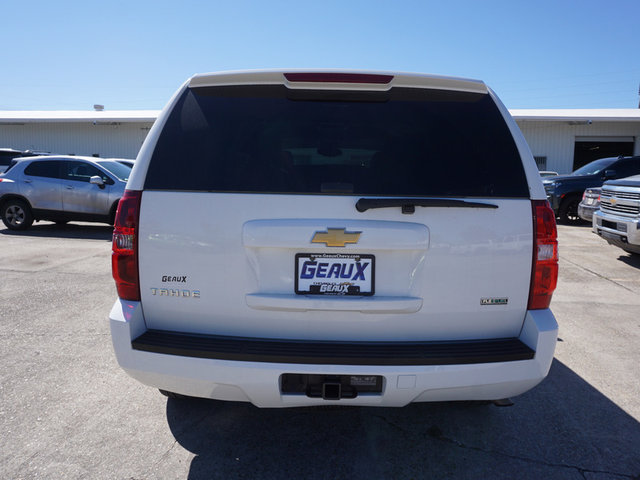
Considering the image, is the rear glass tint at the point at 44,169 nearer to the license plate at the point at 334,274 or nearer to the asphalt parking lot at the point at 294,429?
the asphalt parking lot at the point at 294,429

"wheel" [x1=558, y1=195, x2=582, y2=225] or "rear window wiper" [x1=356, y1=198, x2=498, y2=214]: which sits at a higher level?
"rear window wiper" [x1=356, y1=198, x2=498, y2=214]

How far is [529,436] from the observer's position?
264 cm

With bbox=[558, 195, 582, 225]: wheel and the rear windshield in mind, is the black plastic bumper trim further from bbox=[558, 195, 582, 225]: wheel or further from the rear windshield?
bbox=[558, 195, 582, 225]: wheel

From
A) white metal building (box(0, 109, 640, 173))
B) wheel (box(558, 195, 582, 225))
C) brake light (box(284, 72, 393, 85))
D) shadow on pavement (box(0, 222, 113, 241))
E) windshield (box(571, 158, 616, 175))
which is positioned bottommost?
shadow on pavement (box(0, 222, 113, 241))

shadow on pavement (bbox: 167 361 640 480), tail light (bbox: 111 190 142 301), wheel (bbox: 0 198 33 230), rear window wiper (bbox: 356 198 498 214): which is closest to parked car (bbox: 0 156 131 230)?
wheel (bbox: 0 198 33 230)

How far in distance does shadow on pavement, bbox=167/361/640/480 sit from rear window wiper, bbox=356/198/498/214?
1043mm

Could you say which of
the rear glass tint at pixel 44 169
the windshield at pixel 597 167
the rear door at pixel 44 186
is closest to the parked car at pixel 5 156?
the rear glass tint at pixel 44 169

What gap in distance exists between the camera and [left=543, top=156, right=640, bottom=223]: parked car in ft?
39.2

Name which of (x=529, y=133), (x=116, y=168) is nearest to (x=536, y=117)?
(x=529, y=133)

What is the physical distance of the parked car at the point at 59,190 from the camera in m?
10.3

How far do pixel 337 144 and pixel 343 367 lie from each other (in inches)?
43.3

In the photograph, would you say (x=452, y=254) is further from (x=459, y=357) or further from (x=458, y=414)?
(x=458, y=414)

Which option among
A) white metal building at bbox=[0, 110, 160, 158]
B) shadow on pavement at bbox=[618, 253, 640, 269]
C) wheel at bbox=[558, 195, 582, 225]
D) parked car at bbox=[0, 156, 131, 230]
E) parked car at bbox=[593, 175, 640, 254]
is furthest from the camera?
white metal building at bbox=[0, 110, 160, 158]

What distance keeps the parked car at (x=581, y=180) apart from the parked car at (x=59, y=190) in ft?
37.7
